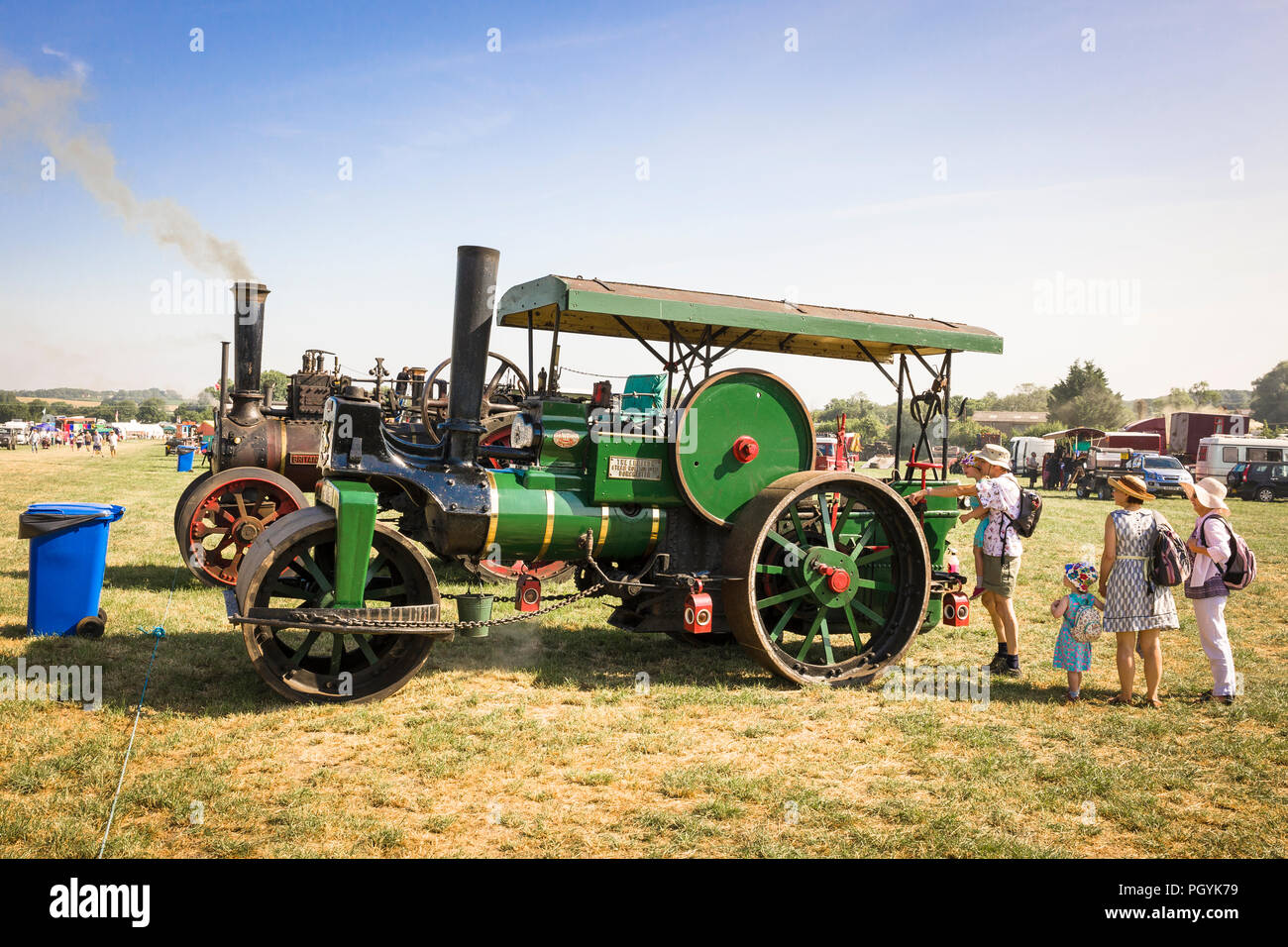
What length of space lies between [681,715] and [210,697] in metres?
2.79

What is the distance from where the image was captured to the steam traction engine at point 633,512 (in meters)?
5.29

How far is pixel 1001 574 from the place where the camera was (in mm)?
6504

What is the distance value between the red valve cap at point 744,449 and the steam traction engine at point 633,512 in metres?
0.01

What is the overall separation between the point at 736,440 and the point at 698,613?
1.20 meters

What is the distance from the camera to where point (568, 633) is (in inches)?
294

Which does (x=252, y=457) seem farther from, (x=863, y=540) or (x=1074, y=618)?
(x=1074, y=618)

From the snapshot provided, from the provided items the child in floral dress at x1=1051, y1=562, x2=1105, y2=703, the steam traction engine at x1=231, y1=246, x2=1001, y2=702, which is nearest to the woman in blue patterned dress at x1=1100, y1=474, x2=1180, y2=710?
the child in floral dress at x1=1051, y1=562, x2=1105, y2=703

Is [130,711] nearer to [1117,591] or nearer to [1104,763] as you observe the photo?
[1104,763]

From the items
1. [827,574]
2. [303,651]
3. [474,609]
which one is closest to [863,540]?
[827,574]

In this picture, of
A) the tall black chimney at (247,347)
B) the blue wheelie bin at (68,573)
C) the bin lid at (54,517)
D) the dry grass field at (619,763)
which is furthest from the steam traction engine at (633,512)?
the tall black chimney at (247,347)

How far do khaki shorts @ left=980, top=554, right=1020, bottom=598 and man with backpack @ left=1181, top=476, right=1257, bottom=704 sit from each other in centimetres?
109

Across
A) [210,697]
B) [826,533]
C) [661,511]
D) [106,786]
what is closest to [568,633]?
[661,511]

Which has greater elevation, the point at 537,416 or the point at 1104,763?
the point at 537,416

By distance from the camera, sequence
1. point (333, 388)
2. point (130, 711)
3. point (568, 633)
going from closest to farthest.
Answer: point (130, 711) → point (568, 633) → point (333, 388)
